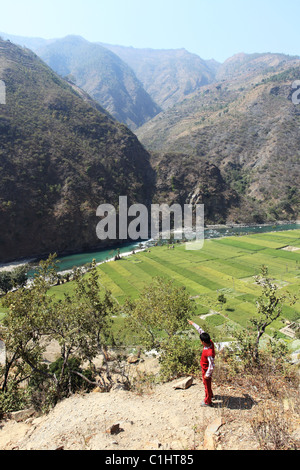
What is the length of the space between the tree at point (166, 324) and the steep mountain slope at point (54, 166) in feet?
225

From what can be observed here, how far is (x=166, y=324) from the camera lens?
20.3 metres

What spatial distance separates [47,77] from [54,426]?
17817 cm

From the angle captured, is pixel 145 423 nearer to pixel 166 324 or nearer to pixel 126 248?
pixel 166 324

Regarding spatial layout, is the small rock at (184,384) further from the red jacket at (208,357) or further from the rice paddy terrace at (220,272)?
the rice paddy terrace at (220,272)

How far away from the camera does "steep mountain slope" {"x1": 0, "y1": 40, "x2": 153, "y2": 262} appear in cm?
8662

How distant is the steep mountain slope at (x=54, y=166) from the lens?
284 ft

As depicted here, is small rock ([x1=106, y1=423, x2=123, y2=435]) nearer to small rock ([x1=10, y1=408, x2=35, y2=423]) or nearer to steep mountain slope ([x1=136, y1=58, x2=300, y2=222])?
small rock ([x1=10, y1=408, x2=35, y2=423])

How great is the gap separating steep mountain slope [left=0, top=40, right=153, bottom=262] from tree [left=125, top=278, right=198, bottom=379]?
225ft

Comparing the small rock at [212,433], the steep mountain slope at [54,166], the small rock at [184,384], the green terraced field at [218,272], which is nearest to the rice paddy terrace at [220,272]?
the green terraced field at [218,272]

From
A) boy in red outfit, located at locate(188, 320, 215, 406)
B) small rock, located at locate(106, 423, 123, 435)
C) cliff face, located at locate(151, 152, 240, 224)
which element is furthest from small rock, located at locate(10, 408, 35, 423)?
cliff face, located at locate(151, 152, 240, 224)

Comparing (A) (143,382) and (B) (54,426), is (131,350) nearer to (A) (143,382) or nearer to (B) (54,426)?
(A) (143,382)

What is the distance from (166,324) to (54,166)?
9732 cm

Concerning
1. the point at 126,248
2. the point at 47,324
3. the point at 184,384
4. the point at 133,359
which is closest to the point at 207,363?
the point at 184,384
